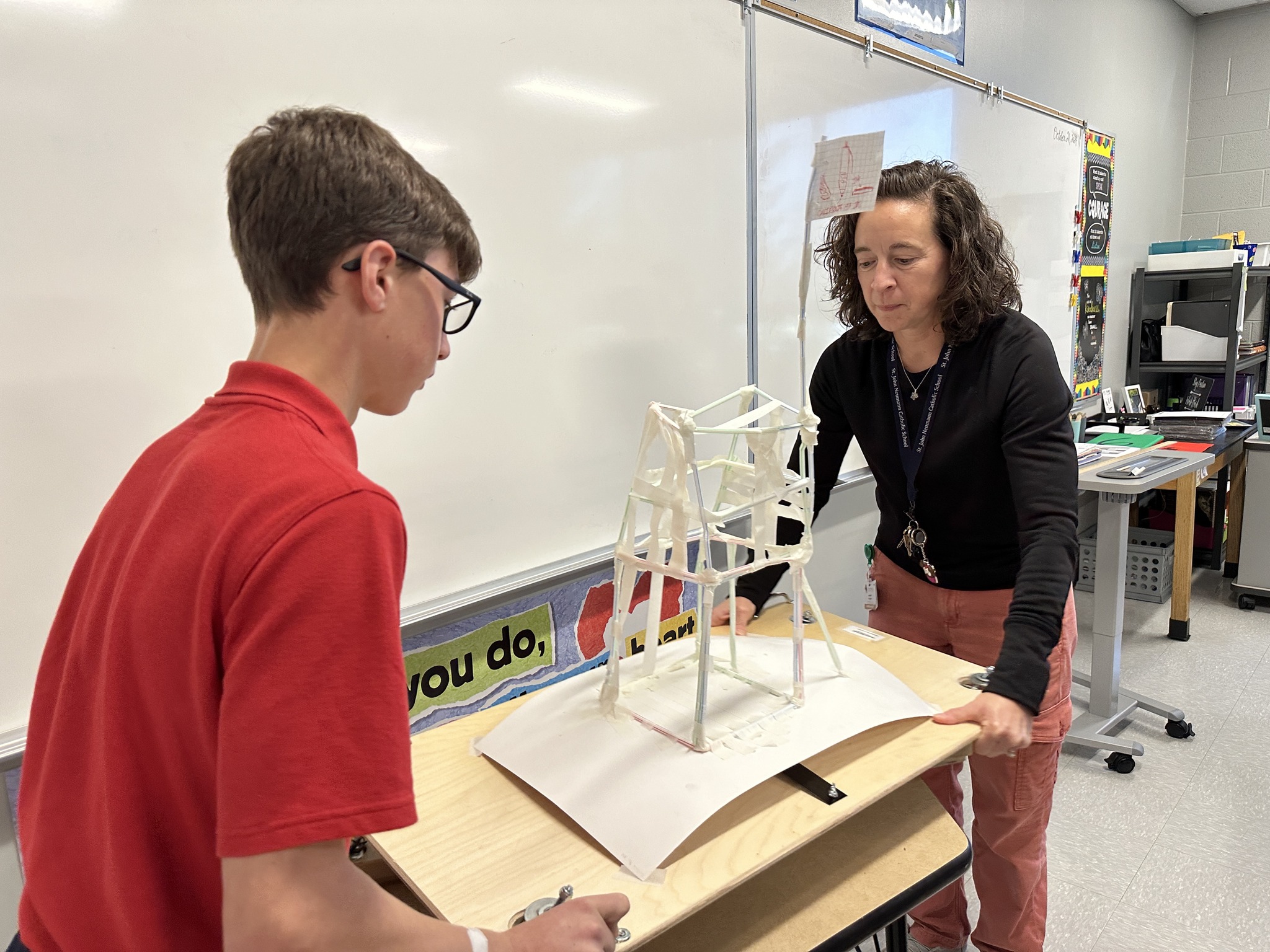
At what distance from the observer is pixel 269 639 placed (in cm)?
51

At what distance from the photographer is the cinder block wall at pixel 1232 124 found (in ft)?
14.3

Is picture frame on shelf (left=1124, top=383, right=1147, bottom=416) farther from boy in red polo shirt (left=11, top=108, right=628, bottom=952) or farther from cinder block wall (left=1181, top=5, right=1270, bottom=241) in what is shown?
boy in red polo shirt (left=11, top=108, right=628, bottom=952)

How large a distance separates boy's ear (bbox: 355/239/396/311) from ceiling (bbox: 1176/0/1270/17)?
5076 millimetres

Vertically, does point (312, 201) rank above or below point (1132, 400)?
above

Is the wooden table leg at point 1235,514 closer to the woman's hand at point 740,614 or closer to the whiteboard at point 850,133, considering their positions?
the whiteboard at point 850,133

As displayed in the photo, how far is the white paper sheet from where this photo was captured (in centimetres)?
83

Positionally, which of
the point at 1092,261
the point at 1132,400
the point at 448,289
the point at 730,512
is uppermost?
the point at 1092,261

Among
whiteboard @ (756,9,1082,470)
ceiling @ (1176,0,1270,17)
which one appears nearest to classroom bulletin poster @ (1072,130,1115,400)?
whiteboard @ (756,9,1082,470)

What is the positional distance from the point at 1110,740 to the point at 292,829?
257 centimetres

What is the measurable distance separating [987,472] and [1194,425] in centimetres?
287

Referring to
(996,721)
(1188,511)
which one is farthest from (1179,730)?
(996,721)

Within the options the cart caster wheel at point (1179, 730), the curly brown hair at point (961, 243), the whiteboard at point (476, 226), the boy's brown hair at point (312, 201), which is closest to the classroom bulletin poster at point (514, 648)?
the whiteboard at point (476, 226)

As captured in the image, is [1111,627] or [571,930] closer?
[571,930]

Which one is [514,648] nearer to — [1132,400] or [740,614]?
[740,614]
